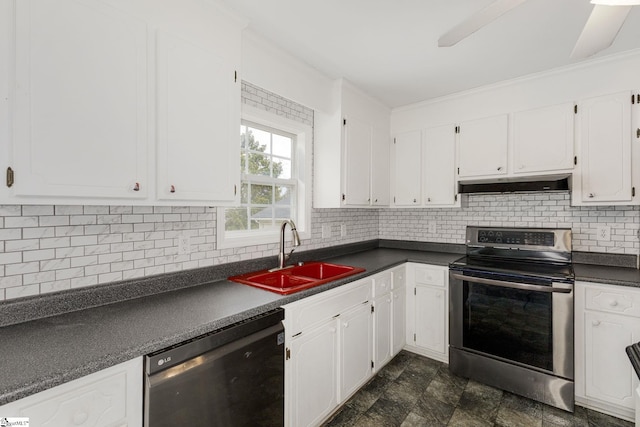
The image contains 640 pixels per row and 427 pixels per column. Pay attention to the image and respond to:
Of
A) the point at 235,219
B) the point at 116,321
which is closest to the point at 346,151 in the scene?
the point at 235,219

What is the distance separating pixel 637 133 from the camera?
7.34 ft

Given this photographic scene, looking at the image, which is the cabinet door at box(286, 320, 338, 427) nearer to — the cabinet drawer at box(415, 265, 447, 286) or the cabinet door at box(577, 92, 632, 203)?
the cabinet drawer at box(415, 265, 447, 286)

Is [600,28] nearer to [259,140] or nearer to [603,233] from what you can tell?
[603,233]

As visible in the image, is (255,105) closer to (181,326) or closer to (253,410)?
(181,326)

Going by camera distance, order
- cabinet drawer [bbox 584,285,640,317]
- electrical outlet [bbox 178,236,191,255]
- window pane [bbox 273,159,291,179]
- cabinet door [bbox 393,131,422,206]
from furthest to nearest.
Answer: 1. cabinet door [bbox 393,131,422,206]
2. window pane [bbox 273,159,291,179]
3. cabinet drawer [bbox 584,285,640,317]
4. electrical outlet [bbox 178,236,191,255]

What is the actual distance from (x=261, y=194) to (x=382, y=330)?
152 cm

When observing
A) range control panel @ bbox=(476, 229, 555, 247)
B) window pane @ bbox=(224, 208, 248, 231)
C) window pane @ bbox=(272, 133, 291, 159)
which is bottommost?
range control panel @ bbox=(476, 229, 555, 247)

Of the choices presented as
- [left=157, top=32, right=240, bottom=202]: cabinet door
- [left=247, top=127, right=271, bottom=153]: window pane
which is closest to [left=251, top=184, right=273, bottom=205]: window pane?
[left=247, top=127, right=271, bottom=153]: window pane

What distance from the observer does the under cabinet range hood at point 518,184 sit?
2.35 m

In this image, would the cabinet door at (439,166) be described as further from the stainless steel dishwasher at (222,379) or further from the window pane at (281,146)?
the stainless steel dishwasher at (222,379)

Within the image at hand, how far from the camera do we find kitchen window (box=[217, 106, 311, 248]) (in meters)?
2.25

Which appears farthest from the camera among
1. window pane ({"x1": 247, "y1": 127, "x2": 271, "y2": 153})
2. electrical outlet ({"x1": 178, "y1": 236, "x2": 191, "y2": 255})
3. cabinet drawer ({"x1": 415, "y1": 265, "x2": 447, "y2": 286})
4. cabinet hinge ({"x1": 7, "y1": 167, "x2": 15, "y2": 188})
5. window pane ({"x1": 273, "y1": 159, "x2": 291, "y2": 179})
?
cabinet drawer ({"x1": 415, "y1": 265, "x2": 447, "y2": 286})

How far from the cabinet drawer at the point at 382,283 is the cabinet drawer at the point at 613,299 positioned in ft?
4.47

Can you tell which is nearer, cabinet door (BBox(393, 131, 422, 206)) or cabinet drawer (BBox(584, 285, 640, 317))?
cabinet drawer (BBox(584, 285, 640, 317))
